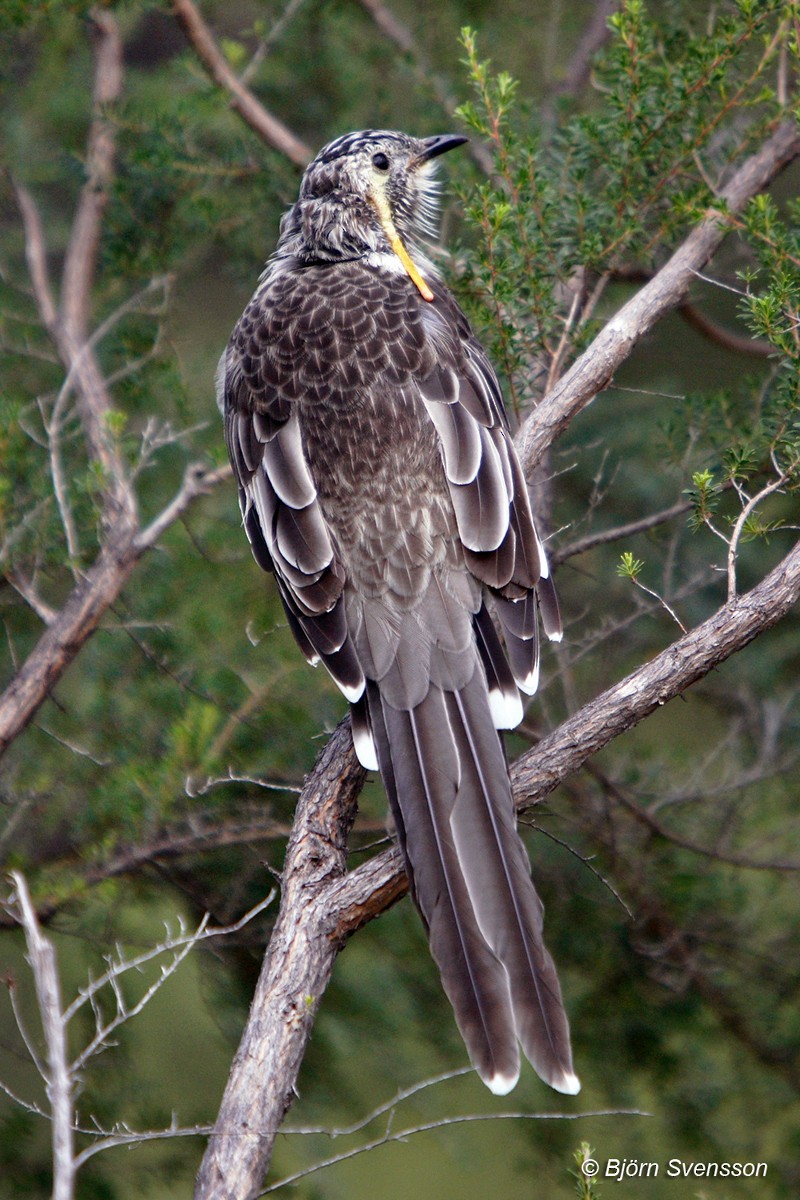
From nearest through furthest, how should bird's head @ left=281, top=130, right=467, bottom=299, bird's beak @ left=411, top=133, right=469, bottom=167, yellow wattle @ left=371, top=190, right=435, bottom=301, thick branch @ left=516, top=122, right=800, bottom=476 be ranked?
thick branch @ left=516, top=122, right=800, bottom=476
yellow wattle @ left=371, top=190, right=435, bottom=301
bird's head @ left=281, top=130, right=467, bottom=299
bird's beak @ left=411, top=133, right=469, bottom=167

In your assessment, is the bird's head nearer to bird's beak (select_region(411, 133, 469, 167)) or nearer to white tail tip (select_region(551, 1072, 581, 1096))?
bird's beak (select_region(411, 133, 469, 167))

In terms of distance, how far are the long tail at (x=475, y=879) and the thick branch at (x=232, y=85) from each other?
2.80 metres

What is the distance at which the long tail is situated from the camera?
2355mm

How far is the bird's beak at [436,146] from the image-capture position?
13.7ft

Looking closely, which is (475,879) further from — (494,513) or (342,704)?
(342,704)

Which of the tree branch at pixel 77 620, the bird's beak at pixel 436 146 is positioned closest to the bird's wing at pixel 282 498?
the tree branch at pixel 77 620

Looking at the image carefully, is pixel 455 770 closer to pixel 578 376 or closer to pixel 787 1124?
pixel 578 376

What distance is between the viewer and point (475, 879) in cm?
256

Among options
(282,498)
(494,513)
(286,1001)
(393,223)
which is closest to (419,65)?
(393,223)

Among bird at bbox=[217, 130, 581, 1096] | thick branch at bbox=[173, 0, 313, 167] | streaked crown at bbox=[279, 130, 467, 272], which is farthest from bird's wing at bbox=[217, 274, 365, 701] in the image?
thick branch at bbox=[173, 0, 313, 167]

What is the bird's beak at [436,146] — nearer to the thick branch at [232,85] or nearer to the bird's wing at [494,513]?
the thick branch at [232,85]

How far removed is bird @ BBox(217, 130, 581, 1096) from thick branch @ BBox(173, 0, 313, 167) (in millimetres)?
791

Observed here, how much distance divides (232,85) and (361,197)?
1079 mm

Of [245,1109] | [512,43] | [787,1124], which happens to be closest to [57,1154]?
[245,1109]
